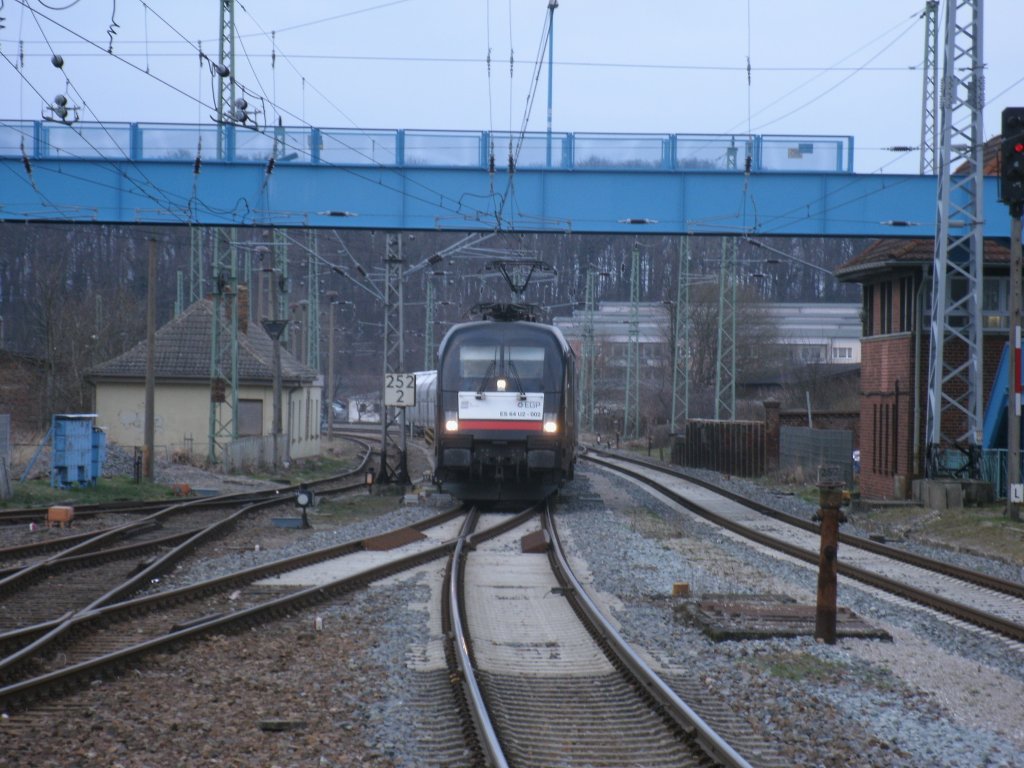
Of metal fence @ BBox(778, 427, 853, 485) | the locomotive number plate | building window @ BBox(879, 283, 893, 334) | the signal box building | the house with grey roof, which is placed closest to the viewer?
the locomotive number plate

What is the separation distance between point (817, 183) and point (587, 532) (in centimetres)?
962

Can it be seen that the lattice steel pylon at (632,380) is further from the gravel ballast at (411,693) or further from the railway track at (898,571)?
the gravel ballast at (411,693)

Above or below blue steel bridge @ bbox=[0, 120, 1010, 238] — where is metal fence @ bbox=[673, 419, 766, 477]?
below

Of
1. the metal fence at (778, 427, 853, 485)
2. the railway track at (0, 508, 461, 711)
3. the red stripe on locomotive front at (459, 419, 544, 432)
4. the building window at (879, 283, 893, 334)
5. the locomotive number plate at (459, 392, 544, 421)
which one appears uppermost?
the building window at (879, 283, 893, 334)

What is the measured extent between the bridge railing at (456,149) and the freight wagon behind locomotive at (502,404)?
4097 millimetres

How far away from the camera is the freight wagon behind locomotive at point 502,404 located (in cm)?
2058

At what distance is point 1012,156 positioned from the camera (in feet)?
59.1

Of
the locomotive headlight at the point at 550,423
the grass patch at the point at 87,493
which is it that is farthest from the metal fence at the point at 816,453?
the grass patch at the point at 87,493

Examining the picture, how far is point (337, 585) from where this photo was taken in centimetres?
1183

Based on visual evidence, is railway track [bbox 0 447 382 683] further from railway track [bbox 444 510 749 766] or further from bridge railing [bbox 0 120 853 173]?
bridge railing [bbox 0 120 853 173]

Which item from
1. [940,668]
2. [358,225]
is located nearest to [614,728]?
[940,668]

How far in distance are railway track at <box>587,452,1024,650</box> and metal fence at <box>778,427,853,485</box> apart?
19.4 ft

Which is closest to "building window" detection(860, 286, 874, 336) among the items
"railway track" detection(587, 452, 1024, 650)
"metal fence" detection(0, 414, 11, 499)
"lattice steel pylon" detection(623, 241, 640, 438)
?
"railway track" detection(587, 452, 1024, 650)

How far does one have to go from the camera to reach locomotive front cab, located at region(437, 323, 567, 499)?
67.5 ft
